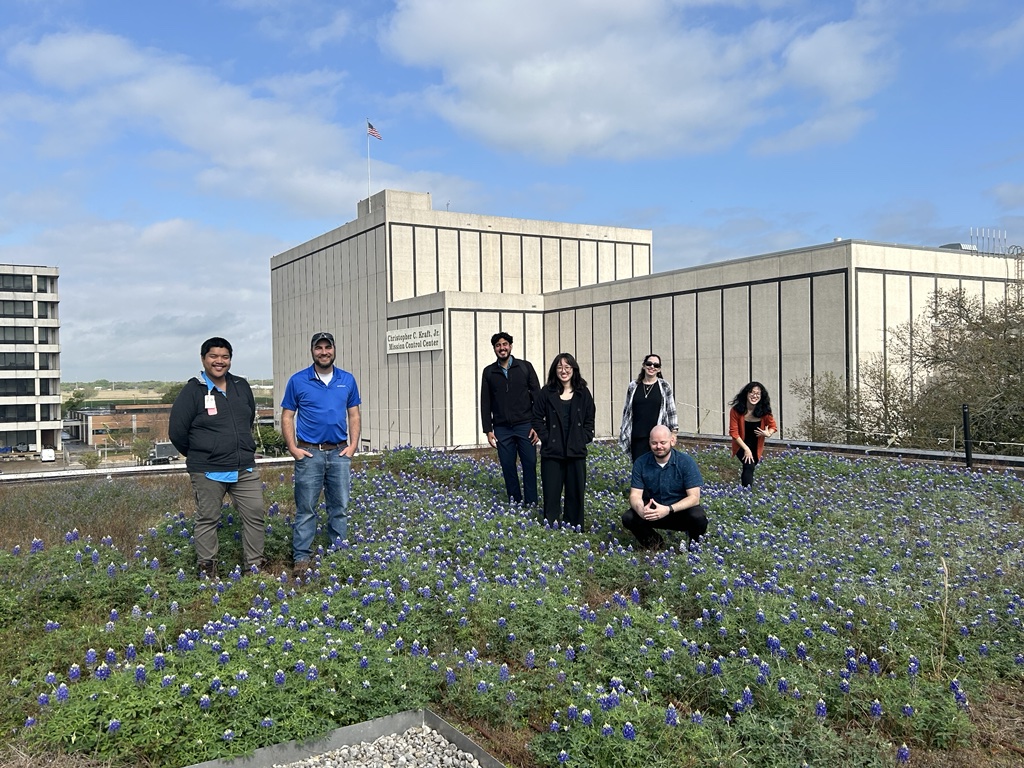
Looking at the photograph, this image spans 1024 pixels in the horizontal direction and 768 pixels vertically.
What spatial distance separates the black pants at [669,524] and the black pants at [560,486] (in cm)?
77

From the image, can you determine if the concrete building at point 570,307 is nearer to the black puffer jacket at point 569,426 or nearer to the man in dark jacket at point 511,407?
the man in dark jacket at point 511,407

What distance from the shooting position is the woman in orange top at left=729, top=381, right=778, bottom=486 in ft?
31.9

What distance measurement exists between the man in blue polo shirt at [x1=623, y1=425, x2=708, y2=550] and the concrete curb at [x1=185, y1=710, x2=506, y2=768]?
3.29m

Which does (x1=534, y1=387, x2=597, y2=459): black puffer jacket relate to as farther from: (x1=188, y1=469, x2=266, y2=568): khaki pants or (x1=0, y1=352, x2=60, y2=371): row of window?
(x1=0, y1=352, x2=60, y2=371): row of window

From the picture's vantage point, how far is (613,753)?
139 inches

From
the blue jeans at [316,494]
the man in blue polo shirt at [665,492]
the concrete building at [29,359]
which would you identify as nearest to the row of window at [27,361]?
the concrete building at [29,359]

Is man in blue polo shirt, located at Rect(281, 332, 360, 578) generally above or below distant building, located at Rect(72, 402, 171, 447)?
above

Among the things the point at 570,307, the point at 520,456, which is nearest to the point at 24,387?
the point at 570,307

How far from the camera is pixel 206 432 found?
640cm

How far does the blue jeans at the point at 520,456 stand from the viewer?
880 cm

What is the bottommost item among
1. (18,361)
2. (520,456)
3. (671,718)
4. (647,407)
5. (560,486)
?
(671,718)

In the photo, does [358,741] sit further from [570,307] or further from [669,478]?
[570,307]

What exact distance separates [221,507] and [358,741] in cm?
325

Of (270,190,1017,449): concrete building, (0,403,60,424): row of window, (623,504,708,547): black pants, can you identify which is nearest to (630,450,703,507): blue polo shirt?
(623,504,708,547): black pants
